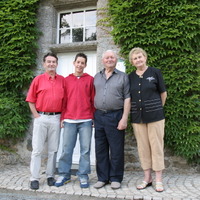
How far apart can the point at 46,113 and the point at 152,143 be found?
1533 mm

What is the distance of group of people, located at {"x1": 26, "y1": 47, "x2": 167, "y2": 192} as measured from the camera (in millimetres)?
3031

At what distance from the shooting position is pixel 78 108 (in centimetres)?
322

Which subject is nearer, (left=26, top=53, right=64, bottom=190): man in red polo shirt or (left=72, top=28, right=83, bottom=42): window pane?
(left=26, top=53, right=64, bottom=190): man in red polo shirt

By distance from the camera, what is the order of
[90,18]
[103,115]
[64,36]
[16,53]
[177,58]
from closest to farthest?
[103,115], [177,58], [16,53], [90,18], [64,36]

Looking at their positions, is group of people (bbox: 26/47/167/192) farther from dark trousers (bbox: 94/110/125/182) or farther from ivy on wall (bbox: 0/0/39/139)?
ivy on wall (bbox: 0/0/39/139)

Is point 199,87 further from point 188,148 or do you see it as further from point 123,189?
point 123,189

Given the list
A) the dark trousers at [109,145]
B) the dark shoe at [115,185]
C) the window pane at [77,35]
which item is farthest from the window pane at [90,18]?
the dark shoe at [115,185]

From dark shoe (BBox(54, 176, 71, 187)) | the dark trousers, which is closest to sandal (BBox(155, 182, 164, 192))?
the dark trousers

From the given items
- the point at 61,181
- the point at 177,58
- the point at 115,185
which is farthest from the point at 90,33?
the point at 115,185

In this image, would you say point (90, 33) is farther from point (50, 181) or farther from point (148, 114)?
point (50, 181)

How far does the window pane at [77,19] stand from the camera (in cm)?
498

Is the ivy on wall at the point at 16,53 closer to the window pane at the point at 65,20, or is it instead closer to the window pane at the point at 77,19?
the window pane at the point at 65,20

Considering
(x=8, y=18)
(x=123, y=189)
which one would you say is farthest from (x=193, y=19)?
(x=8, y=18)

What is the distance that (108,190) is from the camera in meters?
3.05
